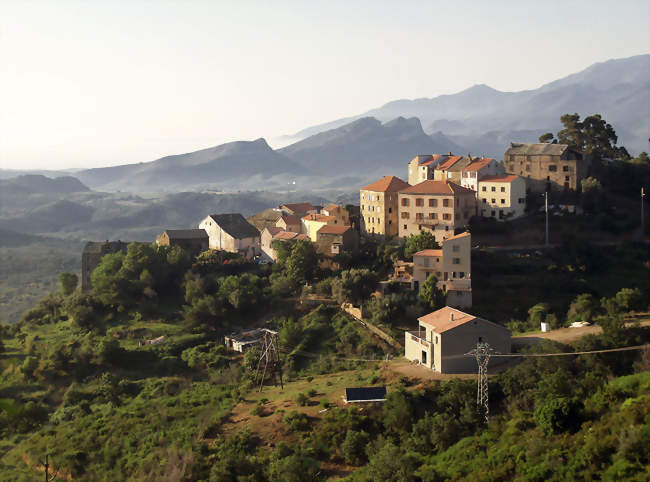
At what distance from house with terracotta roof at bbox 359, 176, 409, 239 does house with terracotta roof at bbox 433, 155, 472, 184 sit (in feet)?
13.4

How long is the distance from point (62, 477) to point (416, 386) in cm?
1478

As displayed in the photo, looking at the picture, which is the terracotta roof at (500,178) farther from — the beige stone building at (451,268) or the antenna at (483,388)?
the antenna at (483,388)

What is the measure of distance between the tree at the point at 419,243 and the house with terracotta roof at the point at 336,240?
4.51 m

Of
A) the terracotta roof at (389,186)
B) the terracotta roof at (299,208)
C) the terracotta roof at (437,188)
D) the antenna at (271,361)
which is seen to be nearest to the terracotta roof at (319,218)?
the terracotta roof at (389,186)

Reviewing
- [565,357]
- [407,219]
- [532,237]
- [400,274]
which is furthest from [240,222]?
[565,357]

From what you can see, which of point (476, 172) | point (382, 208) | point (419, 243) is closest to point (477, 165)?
point (476, 172)

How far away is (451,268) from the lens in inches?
1588

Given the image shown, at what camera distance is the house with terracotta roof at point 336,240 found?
46.8 m

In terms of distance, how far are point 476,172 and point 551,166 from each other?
6218 millimetres

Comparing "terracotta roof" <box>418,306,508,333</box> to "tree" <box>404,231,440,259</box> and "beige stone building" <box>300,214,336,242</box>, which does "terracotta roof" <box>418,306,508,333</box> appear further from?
"beige stone building" <box>300,214,336,242</box>

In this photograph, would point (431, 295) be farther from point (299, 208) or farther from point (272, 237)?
point (299, 208)

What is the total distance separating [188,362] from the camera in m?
39.0

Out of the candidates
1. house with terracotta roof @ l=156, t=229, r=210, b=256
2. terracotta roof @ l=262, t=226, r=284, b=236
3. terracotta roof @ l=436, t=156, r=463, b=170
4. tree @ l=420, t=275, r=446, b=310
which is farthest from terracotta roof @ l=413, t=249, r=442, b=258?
house with terracotta roof @ l=156, t=229, r=210, b=256

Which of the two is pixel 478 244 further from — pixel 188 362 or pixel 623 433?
pixel 623 433
